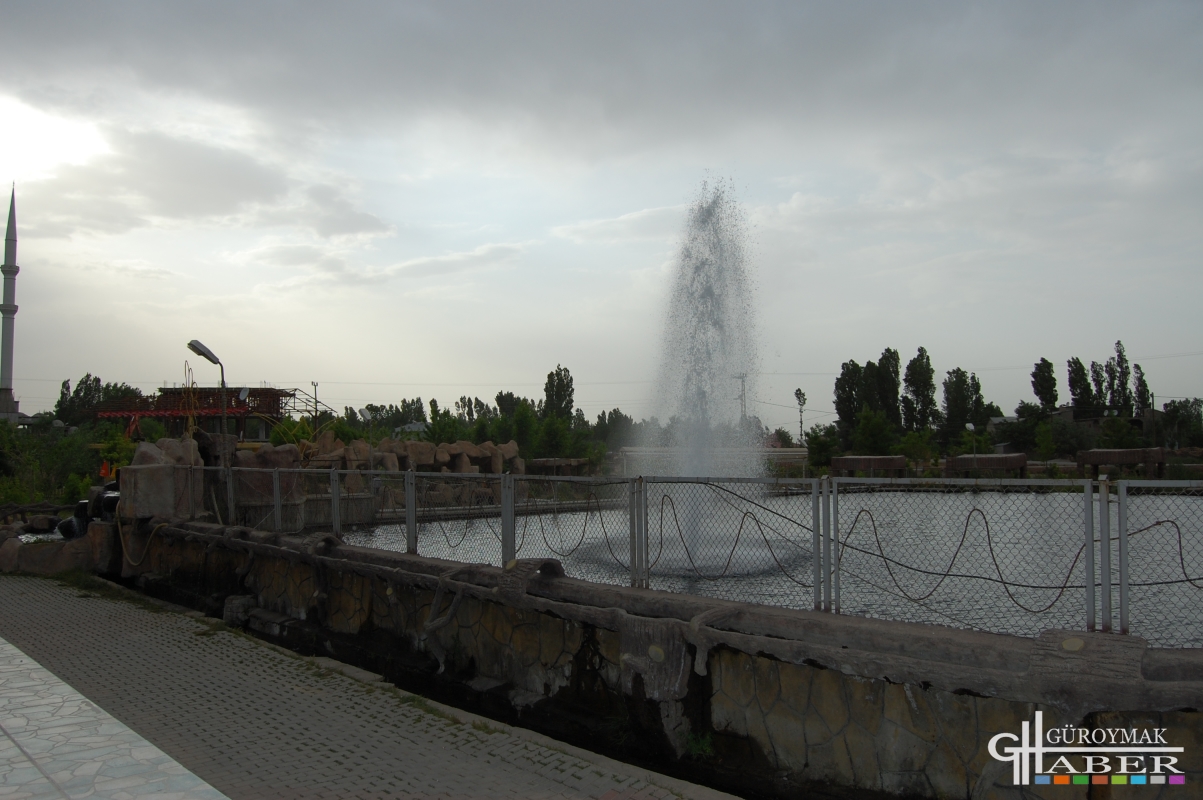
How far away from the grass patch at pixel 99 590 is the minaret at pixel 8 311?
60.3 metres

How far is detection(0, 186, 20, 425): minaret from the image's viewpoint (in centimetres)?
6412

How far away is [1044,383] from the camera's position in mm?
81125

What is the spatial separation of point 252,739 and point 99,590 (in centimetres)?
914

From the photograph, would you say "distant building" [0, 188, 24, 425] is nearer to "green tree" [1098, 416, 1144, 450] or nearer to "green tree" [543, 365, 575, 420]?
"green tree" [543, 365, 575, 420]

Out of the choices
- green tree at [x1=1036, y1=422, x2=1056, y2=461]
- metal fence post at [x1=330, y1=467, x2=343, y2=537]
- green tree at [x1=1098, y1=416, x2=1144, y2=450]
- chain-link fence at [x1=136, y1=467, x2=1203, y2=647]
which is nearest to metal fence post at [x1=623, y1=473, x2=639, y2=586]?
chain-link fence at [x1=136, y1=467, x2=1203, y2=647]

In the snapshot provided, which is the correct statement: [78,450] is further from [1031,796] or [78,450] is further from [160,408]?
[1031,796]

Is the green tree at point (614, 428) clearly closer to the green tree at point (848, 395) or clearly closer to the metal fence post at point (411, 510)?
the green tree at point (848, 395)

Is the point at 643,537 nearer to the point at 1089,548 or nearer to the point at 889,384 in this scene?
the point at 1089,548

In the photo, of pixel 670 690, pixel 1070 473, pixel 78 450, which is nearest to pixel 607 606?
pixel 670 690

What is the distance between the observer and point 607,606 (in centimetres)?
640

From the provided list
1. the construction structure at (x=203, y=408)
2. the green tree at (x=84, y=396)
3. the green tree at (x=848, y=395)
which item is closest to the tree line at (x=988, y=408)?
the green tree at (x=848, y=395)

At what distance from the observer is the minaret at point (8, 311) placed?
64.1 m

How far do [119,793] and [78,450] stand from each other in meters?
32.4

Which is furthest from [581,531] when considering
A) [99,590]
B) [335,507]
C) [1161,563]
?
[99,590]
